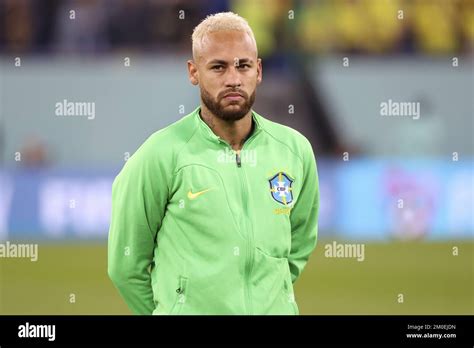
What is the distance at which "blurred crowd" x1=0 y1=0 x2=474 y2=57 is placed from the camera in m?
15.7

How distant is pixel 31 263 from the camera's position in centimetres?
1433

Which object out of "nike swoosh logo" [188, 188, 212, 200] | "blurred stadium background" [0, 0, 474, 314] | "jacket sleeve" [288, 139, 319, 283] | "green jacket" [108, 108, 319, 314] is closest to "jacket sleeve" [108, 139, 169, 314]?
"green jacket" [108, 108, 319, 314]

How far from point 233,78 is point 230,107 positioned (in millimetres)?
123

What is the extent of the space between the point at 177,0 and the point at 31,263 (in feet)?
14.4

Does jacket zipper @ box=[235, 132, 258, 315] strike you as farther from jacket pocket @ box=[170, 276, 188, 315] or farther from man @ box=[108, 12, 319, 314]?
jacket pocket @ box=[170, 276, 188, 315]

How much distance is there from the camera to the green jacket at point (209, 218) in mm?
4414

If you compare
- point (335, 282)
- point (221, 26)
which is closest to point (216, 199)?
point (221, 26)

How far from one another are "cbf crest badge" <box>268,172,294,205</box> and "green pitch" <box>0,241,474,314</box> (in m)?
6.23

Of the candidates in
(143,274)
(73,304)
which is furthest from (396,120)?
(143,274)

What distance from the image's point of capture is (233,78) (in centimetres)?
442

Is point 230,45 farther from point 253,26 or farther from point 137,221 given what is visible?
point 253,26

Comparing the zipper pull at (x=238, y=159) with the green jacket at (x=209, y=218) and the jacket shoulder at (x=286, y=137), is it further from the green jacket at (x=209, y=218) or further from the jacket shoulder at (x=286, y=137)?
the jacket shoulder at (x=286, y=137)

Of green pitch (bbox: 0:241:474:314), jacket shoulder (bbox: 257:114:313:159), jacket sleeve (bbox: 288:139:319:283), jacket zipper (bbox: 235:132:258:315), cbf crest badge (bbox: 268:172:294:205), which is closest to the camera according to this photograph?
jacket zipper (bbox: 235:132:258:315)

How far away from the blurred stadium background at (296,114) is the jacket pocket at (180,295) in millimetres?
8503
